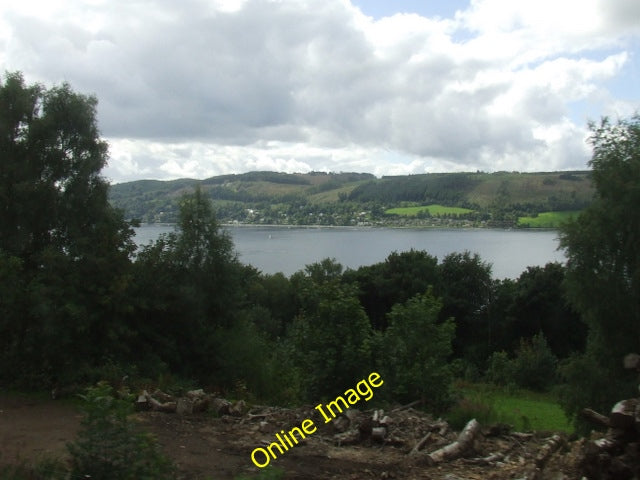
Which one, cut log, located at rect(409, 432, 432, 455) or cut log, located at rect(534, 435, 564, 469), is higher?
cut log, located at rect(534, 435, 564, 469)

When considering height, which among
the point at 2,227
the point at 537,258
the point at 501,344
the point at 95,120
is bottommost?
the point at 501,344

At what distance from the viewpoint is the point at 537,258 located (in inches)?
2724

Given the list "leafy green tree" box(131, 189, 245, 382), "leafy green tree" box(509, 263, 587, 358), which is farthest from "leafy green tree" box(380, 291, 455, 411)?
"leafy green tree" box(509, 263, 587, 358)

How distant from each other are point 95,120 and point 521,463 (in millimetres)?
12673

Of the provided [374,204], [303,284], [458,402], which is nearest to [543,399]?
[458,402]

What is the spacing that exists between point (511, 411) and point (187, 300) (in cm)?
1132

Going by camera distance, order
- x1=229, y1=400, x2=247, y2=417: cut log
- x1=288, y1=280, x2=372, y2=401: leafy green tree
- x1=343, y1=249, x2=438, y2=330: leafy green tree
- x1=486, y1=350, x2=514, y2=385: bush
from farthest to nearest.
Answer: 1. x1=343, y1=249, x2=438, y2=330: leafy green tree
2. x1=486, y1=350, x2=514, y2=385: bush
3. x1=229, y1=400, x2=247, y2=417: cut log
4. x1=288, y1=280, x2=372, y2=401: leafy green tree

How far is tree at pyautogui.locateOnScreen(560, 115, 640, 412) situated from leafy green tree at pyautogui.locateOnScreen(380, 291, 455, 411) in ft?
12.5

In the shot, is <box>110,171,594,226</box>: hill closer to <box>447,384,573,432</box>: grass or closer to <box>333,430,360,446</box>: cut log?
<box>447,384,573,432</box>: grass

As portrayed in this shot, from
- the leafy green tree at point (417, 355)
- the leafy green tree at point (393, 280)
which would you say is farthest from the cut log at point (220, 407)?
the leafy green tree at point (393, 280)

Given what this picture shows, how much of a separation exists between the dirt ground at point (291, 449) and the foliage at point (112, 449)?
175 cm

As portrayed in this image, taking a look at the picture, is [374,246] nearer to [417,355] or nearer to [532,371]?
[532,371]

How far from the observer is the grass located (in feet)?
35.5

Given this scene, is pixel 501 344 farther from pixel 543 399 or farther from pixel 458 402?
pixel 458 402
